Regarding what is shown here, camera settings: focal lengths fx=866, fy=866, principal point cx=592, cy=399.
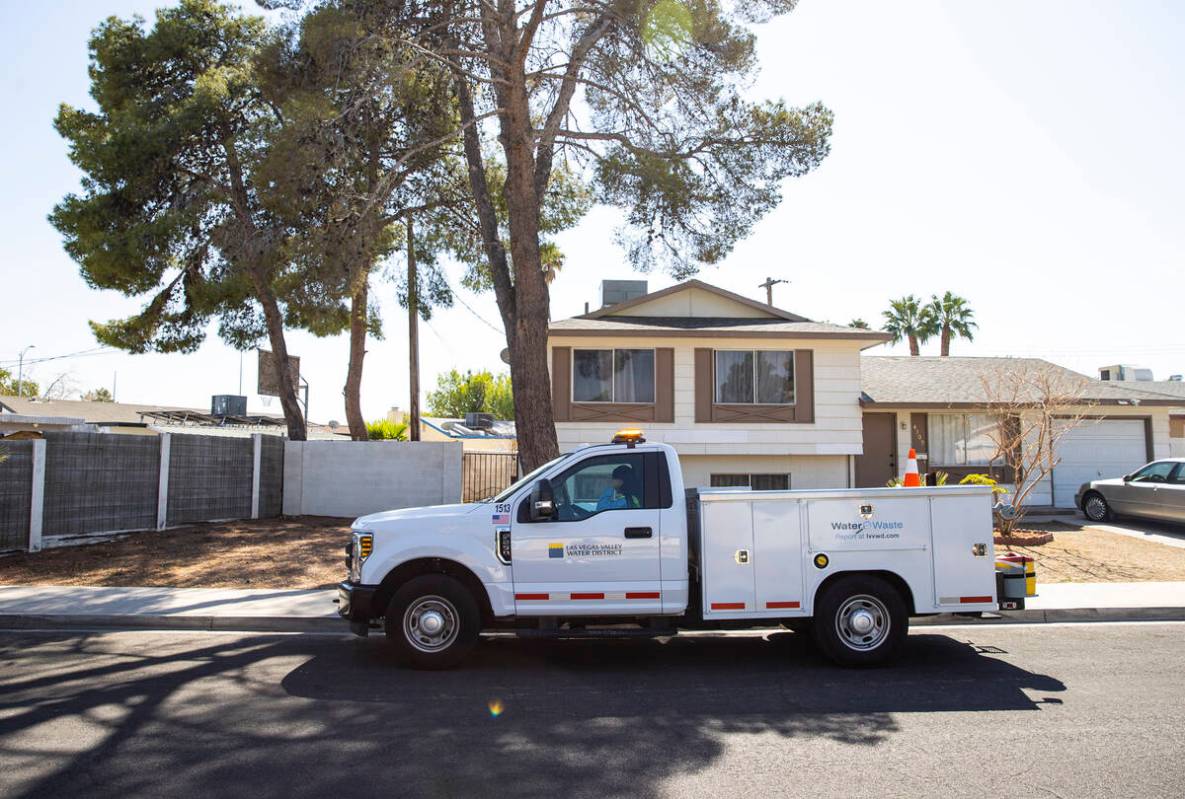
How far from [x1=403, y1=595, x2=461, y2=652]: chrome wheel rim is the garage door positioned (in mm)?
19708

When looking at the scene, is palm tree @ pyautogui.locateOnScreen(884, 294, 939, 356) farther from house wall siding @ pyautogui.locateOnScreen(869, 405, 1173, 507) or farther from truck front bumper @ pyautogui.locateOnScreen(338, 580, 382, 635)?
truck front bumper @ pyautogui.locateOnScreen(338, 580, 382, 635)

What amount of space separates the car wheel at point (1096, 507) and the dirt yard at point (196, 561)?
16334 mm

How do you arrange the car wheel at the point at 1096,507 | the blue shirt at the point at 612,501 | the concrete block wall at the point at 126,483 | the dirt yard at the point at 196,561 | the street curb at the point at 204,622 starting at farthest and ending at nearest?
the car wheel at the point at 1096,507, the concrete block wall at the point at 126,483, the dirt yard at the point at 196,561, the street curb at the point at 204,622, the blue shirt at the point at 612,501

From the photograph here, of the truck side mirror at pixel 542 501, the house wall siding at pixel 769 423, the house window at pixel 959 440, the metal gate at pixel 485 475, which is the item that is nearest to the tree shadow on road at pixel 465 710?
the truck side mirror at pixel 542 501

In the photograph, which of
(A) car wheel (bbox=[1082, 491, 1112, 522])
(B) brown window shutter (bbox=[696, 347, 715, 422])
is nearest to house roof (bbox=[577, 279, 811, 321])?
(B) brown window shutter (bbox=[696, 347, 715, 422])

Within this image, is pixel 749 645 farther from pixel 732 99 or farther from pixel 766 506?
pixel 732 99

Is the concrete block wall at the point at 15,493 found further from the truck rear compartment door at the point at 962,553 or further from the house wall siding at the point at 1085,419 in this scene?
the house wall siding at the point at 1085,419

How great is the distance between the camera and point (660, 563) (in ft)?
25.1

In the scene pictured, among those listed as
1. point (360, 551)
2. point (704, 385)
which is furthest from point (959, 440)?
point (360, 551)

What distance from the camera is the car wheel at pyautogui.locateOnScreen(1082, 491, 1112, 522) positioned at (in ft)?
63.7

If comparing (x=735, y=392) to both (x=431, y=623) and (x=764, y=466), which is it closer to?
(x=764, y=466)

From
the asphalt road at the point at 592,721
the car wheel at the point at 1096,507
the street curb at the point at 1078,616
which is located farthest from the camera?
the car wheel at the point at 1096,507

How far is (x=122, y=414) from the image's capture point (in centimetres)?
4016

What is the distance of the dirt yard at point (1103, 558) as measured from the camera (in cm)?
1296
